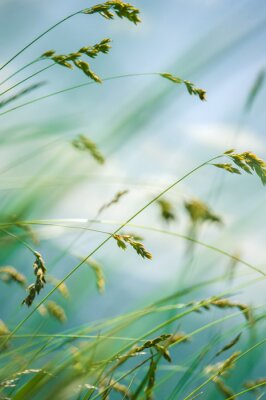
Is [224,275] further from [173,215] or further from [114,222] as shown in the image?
[114,222]

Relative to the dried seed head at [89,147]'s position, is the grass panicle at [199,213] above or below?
below

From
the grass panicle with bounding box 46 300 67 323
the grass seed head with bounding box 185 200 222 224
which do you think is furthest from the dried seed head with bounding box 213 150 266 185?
the grass panicle with bounding box 46 300 67 323

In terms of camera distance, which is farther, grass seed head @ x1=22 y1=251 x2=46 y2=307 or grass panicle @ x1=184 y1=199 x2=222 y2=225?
grass panicle @ x1=184 y1=199 x2=222 y2=225

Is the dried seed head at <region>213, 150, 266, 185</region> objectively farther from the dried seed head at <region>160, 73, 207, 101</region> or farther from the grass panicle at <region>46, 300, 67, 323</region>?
the grass panicle at <region>46, 300, 67, 323</region>

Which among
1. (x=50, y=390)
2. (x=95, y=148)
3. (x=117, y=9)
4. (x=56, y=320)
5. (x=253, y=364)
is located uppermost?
(x=117, y=9)

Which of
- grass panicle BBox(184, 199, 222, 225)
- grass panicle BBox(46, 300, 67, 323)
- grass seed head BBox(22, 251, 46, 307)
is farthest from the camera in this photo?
grass panicle BBox(46, 300, 67, 323)

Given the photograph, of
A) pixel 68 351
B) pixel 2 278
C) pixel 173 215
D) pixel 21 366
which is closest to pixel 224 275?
pixel 173 215

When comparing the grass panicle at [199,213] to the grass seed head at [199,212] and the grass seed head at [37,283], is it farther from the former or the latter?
the grass seed head at [37,283]

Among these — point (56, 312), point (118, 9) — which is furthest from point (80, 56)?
point (56, 312)

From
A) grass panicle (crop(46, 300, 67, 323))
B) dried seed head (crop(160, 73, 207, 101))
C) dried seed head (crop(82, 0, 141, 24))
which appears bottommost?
grass panicle (crop(46, 300, 67, 323))

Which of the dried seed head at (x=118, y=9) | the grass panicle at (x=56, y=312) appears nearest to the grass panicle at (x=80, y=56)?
the dried seed head at (x=118, y=9)

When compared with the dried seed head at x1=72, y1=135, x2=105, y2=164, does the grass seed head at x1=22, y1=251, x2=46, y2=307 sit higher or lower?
lower
